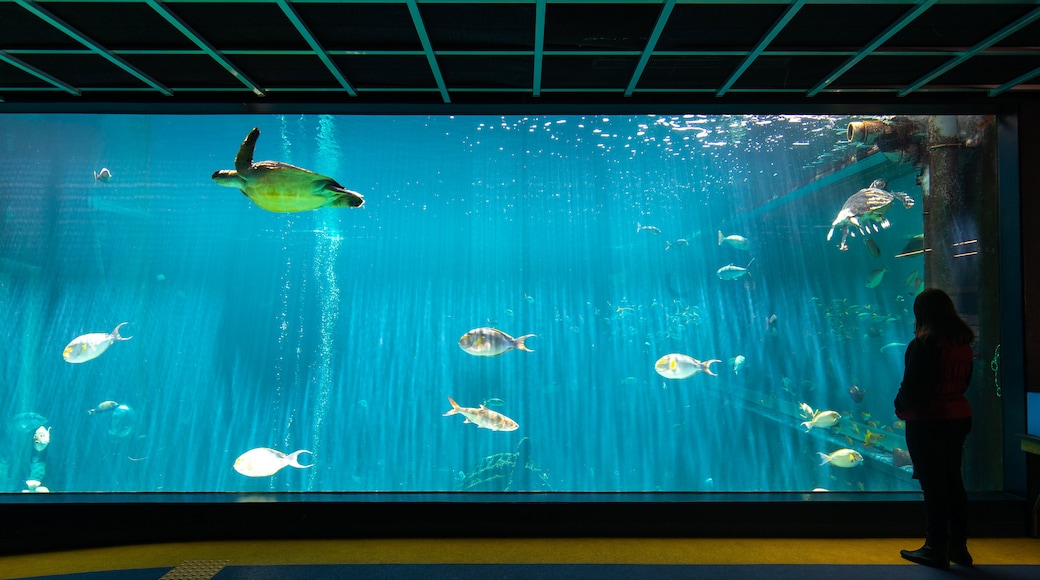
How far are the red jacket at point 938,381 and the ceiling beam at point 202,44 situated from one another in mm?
5001

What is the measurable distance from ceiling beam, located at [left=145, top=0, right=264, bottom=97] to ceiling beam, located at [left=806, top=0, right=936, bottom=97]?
4.57 m

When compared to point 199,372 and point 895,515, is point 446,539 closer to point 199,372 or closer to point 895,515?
point 895,515

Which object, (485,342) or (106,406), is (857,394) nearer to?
(485,342)

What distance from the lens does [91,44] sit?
3.22 metres

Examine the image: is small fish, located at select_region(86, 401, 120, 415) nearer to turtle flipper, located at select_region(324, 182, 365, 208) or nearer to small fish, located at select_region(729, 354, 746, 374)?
turtle flipper, located at select_region(324, 182, 365, 208)

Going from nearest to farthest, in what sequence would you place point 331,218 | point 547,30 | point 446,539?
point 547,30 → point 446,539 → point 331,218

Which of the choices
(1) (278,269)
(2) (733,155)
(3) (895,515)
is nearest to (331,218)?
(1) (278,269)

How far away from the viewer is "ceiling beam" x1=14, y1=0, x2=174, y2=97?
2.86 m

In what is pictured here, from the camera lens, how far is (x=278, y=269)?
7.47m

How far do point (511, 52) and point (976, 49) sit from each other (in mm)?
3257

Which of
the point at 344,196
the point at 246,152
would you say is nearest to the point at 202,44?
the point at 246,152

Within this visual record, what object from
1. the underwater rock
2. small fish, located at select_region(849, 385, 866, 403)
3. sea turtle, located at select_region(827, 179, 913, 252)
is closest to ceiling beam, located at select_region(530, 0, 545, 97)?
sea turtle, located at select_region(827, 179, 913, 252)

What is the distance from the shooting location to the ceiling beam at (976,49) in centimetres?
291

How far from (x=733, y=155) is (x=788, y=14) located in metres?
4.93
